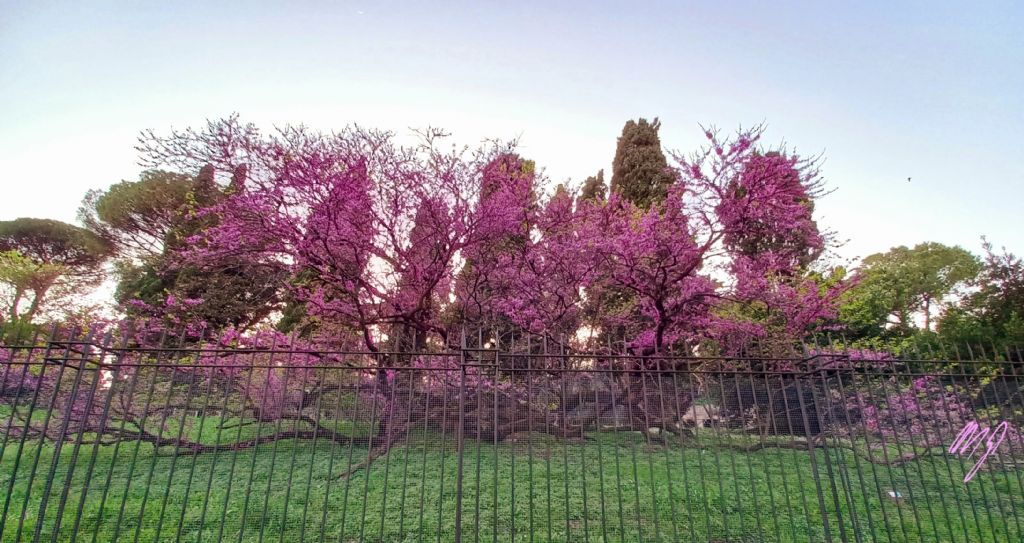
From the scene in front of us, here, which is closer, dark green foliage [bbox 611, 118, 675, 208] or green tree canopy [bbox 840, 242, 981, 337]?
dark green foliage [bbox 611, 118, 675, 208]

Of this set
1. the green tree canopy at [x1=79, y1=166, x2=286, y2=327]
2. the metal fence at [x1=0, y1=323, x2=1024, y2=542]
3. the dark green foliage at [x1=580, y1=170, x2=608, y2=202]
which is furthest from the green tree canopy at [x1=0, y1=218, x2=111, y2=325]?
the dark green foliage at [x1=580, y1=170, x2=608, y2=202]

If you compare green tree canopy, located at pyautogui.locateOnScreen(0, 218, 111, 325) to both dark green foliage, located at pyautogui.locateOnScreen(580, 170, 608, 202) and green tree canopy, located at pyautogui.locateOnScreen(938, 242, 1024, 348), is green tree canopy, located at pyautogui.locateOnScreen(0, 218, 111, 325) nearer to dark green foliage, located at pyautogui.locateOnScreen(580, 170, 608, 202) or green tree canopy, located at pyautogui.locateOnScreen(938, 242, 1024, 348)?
dark green foliage, located at pyautogui.locateOnScreen(580, 170, 608, 202)

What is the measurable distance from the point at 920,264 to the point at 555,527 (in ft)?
86.3

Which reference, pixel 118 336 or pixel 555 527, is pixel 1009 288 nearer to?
pixel 555 527

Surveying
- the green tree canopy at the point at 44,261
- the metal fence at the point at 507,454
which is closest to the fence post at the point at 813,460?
the metal fence at the point at 507,454

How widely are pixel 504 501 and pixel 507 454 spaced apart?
7.42 feet

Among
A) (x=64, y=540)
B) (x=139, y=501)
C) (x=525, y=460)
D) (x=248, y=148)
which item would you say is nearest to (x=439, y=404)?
(x=525, y=460)

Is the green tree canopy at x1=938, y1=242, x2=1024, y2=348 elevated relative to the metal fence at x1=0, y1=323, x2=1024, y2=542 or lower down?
elevated

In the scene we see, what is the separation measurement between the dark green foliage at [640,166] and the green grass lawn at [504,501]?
30.1 feet

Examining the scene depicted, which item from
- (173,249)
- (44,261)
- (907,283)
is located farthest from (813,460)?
(44,261)

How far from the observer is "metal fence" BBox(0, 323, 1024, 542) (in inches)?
163

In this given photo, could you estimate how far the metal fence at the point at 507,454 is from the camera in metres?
4.15

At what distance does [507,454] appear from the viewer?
8.03 metres

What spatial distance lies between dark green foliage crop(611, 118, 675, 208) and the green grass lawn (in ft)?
30.1
